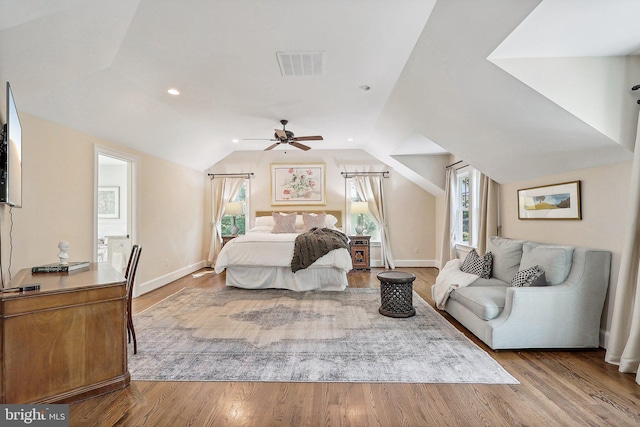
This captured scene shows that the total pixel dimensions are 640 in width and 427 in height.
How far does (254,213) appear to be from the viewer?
283 inches

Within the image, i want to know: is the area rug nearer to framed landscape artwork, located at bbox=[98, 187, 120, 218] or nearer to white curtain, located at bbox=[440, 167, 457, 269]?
white curtain, located at bbox=[440, 167, 457, 269]

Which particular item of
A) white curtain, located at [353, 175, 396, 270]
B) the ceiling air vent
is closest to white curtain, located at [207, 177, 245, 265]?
white curtain, located at [353, 175, 396, 270]

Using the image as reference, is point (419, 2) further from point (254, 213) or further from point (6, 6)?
point (254, 213)

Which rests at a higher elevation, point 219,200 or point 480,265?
point 219,200

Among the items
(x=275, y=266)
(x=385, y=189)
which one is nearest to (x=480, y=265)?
(x=275, y=266)

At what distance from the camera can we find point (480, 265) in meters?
3.77

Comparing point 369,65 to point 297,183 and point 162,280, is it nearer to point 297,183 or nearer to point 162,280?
point 297,183

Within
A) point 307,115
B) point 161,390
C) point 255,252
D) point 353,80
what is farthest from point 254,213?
point 161,390

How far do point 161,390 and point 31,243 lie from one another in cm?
198

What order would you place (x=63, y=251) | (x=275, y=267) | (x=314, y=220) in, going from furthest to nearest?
(x=314, y=220) → (x=275, y=267) → (x=63, y=251)

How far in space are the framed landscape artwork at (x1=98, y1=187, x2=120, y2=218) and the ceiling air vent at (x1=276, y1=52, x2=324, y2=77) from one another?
4739mm

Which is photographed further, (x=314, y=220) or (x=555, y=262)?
(x=314, y=220)

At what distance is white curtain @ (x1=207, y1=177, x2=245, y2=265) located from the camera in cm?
702

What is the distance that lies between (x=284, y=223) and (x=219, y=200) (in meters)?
1.81
